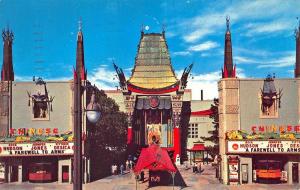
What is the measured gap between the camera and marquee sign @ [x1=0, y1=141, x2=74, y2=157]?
150 feet

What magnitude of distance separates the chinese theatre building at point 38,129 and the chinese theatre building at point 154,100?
2609 centimetres

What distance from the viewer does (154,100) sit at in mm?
74938

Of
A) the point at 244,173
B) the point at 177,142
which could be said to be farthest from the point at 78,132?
the point at 177,142

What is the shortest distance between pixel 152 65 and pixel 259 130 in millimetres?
38438

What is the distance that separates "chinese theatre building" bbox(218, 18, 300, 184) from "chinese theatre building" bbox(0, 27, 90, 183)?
647 inches

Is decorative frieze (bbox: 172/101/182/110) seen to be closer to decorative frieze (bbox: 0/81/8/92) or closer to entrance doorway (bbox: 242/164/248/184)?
entrance doorway (bbox: 242/164/248/184)

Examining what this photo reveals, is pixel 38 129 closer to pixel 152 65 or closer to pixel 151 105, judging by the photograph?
pixel 151 105

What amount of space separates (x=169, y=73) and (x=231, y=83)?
34201 millimetres

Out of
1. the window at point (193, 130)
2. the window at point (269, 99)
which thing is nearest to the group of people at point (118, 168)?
the window at point (193, 130)

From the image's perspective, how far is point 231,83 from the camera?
155 ft

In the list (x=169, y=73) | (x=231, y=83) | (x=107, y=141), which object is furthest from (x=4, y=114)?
(x=169, y=73)

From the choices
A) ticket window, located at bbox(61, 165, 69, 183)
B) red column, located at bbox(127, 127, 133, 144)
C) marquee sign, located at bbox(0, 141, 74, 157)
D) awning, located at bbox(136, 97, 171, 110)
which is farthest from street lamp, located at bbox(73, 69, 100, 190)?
awning, located at bbox(136, 97, 171, 110)

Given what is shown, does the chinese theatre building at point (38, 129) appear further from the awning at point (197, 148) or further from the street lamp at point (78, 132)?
the street lamp at point (78, 132)

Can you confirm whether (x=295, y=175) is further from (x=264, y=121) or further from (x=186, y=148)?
(x=186, y=148)
